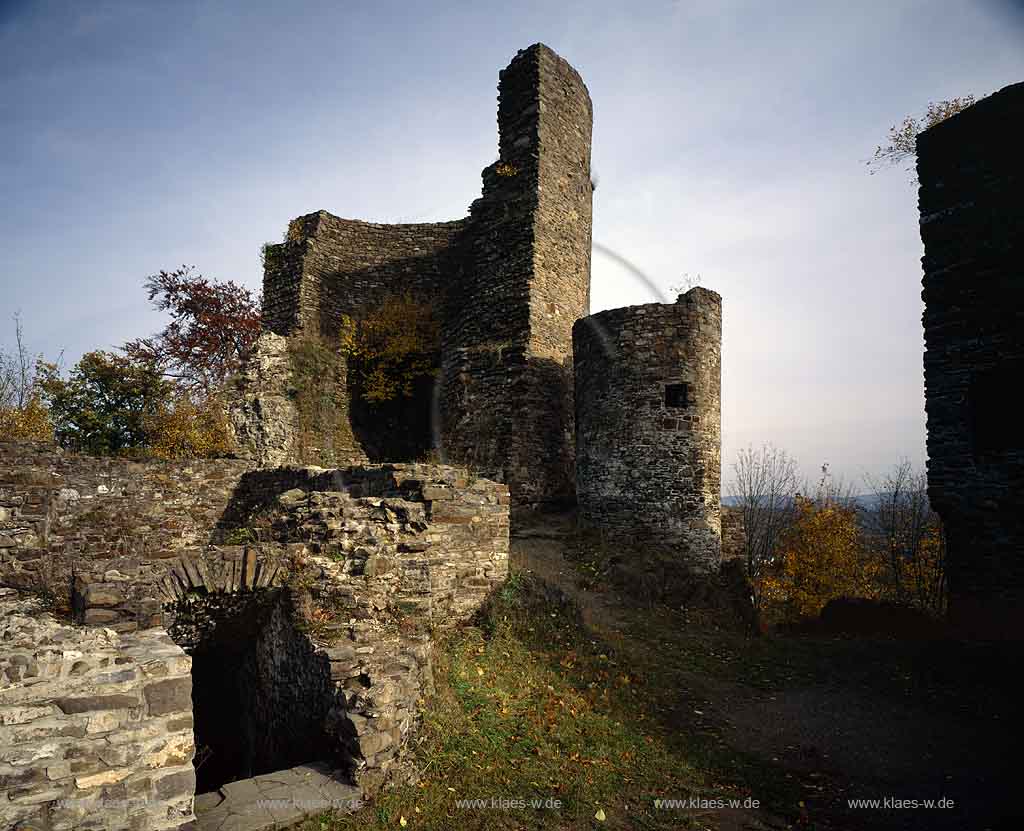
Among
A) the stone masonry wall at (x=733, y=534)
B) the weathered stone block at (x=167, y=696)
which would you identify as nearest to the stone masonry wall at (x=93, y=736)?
the weathered stone block at (x=167, y=696)

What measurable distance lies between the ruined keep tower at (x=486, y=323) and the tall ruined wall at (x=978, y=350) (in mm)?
9009

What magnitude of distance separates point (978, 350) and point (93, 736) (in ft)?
45.9

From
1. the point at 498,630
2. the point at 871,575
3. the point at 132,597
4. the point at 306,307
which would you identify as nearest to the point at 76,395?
the point at 306,307

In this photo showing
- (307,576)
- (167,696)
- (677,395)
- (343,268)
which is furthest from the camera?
(343,268)

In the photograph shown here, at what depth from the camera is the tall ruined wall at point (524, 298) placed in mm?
16281

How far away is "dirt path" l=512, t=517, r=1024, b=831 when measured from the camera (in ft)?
18.8

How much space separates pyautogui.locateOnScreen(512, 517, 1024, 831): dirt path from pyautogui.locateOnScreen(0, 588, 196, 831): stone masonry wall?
191 inches

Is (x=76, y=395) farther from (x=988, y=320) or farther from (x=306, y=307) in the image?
(x=988, y=320)

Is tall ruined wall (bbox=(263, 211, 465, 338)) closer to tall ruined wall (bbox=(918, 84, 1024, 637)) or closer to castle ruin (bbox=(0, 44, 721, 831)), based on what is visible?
castle ruin (bbox=(0, 44, 721, 831))

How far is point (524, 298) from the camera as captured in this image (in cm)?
1650

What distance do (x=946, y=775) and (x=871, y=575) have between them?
27059 mm

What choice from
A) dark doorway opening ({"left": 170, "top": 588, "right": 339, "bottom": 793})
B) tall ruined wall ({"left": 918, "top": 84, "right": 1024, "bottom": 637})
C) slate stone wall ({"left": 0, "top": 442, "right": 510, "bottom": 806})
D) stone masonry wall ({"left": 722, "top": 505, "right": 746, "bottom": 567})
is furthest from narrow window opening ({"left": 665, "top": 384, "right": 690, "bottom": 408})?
dark doorway opening ({"left": 170, "top": 588, "right": 339, "bottom": 793})

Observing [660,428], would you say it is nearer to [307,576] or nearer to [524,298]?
[524,298]

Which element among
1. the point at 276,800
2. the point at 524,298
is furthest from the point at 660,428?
the point at 276,800
